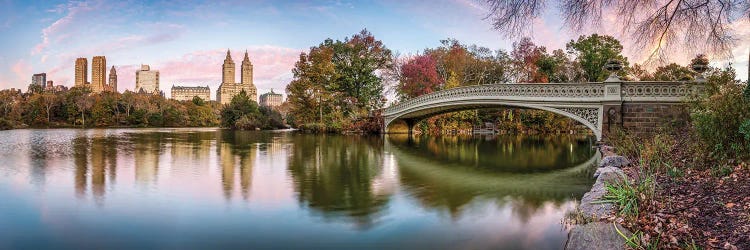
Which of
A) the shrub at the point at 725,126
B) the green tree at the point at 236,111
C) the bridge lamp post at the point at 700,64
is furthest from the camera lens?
the green tree at the point at 236,111

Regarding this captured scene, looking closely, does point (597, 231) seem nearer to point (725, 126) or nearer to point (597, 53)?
point (725, 126)

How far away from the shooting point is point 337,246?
15.9ft

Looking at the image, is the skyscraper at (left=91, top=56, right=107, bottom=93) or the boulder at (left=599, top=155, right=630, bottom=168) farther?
the skyscraper at (left=91, top=56, right=107, bottom=93)

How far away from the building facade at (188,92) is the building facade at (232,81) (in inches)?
203

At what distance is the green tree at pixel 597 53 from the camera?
34000mm

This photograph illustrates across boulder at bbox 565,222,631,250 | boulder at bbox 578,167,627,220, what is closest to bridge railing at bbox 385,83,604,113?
boulder at bbox 578,167,627,220

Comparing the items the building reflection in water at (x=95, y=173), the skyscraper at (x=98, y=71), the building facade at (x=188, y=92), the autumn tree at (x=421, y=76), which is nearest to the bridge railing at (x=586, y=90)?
the autumn tree at (x=421, y=76)

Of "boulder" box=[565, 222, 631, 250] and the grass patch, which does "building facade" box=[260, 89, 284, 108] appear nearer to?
the grass patch

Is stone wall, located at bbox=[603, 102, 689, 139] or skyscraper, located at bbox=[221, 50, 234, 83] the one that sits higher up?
skyscraper, located at bbox=[221, 50, 234, 83]

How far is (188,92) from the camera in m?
177

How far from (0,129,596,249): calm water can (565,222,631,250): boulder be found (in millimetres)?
554

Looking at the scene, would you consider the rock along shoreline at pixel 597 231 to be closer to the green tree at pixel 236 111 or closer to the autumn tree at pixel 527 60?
the autumn tree at pixel 527 60

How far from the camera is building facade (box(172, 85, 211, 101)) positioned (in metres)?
176

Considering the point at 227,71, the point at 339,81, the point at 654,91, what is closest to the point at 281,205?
the point at 654,91
